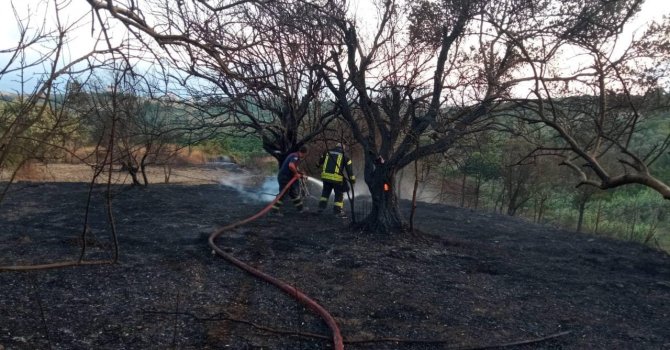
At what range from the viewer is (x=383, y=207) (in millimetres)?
9305

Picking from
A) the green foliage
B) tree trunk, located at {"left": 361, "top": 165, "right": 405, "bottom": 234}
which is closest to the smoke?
tree trunk, located at {"left": 361, "top": 165, "right": 405, "bottom": 234}

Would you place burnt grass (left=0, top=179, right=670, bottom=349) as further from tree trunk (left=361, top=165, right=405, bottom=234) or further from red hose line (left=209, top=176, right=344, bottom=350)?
tree trunk (left=361, top=165, right=405, bottom=234)

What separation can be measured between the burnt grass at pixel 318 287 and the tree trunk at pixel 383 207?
249 millimetres

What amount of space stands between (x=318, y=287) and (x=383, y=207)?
3197 mm

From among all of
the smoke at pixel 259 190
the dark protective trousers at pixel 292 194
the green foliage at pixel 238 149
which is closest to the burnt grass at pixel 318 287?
the dark protective trousers at pixel 292 194

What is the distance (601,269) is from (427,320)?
3.95 meters

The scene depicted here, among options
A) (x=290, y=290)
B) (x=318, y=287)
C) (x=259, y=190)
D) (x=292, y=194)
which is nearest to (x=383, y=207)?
(x=292, y=194)

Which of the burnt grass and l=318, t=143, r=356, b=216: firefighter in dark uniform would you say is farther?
l=318, t=143, r=356, b=216: firefighter in dark uniform

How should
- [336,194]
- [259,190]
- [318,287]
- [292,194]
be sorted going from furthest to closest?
[259,190], [292,194], [336,194], [318,287]

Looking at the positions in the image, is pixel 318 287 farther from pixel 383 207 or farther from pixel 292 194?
pixel 292 194

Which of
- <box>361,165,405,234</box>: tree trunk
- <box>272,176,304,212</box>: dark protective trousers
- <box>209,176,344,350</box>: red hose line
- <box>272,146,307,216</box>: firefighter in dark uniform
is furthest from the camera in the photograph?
<box>272,176,304,212</box>: dark protective trousers

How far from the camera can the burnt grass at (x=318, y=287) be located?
4844 mm

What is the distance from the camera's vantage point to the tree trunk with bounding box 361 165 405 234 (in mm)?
9203

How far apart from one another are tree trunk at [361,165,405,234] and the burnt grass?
0.82ft
